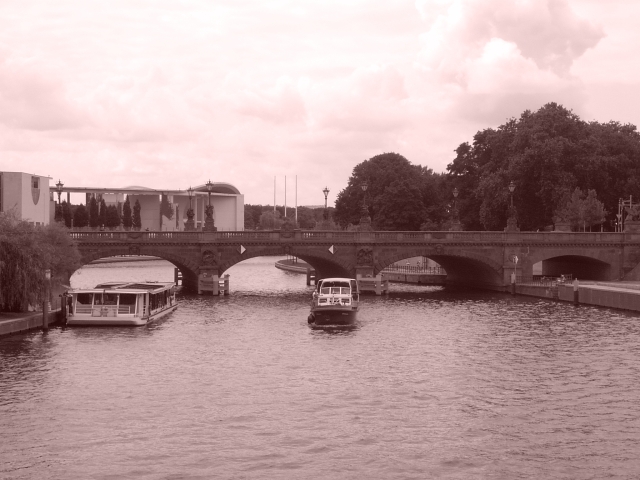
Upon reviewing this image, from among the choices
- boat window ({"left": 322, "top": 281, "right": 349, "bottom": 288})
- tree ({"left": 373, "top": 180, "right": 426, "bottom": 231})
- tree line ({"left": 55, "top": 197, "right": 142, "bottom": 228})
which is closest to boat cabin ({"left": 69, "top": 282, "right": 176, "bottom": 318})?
boat window ({"left": 322, "top": 281, "right": 349, "bottom": 288})

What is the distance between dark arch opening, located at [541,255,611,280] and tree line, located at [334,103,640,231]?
449 centimetres

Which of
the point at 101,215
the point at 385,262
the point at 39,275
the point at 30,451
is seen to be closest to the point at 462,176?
the point at 385,262

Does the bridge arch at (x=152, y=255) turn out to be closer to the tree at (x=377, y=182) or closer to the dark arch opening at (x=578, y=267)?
the dark arch opening at (x=578, y=267)

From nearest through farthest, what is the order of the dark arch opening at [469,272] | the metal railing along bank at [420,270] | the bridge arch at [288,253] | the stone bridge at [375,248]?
the stone bridge at [375,248] < the bridge arch at [288,253] < the dark arch opening at [469,272] < the metal railing along bank at [420,270]

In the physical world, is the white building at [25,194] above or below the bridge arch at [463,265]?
above

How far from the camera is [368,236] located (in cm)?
9619

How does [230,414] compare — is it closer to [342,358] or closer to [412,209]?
[342,358]

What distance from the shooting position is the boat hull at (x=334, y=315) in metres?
68.2

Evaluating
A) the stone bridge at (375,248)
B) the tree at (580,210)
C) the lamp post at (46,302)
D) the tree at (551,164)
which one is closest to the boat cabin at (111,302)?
the lamp post at (46,302)

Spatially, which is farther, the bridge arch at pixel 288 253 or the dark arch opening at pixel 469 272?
the dark arch opening at pixel 469 272

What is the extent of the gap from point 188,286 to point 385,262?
2219cm

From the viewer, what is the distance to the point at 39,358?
53375 millimetres

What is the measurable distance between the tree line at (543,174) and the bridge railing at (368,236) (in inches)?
300

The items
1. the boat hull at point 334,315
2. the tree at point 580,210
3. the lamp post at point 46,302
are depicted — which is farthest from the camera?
Result: the tree at point 580,210
